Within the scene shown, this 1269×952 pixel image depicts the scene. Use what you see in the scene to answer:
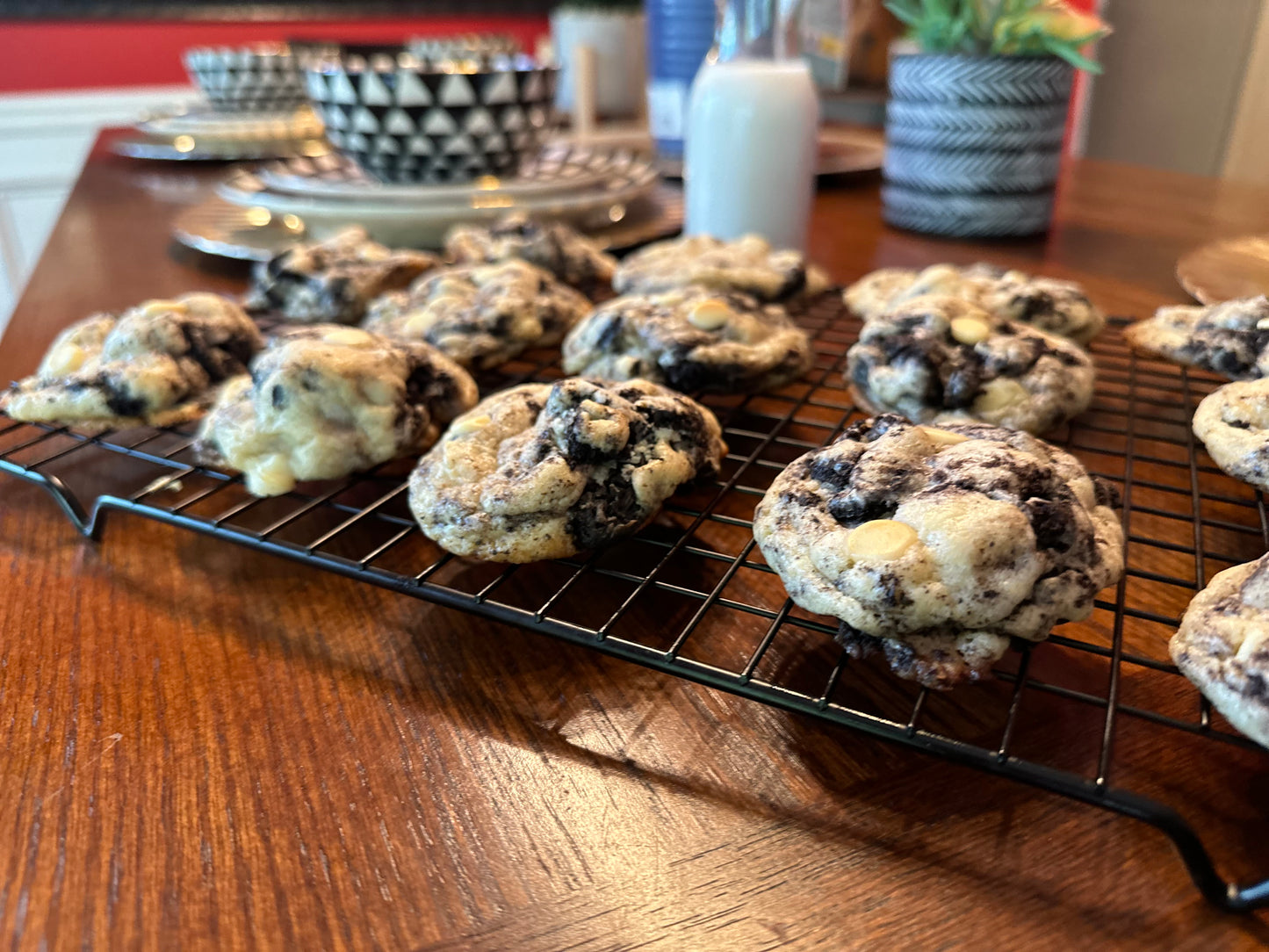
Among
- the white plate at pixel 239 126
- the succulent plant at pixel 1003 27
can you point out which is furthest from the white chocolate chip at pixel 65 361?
the white plate at pixel 239 126

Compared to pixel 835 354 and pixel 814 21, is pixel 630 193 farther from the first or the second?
pixel 835 354

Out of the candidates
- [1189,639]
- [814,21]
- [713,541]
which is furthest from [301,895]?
[814,21]

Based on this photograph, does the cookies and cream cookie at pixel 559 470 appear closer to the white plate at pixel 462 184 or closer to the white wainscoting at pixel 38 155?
the white plate at pixel 462 184

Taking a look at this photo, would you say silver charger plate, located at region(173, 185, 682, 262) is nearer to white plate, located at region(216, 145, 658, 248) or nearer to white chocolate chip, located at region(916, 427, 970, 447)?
white plate, located at region(216, 145, 658, 248)

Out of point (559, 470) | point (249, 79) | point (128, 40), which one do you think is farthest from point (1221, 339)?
point (128, 40)

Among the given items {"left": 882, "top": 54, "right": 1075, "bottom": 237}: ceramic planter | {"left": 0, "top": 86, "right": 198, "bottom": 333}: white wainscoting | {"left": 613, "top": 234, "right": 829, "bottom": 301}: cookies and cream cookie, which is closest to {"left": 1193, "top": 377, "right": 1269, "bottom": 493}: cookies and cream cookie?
{"left": 613, "top": 234, "right": 829, "bottom": 301}: cookies and cream cookie

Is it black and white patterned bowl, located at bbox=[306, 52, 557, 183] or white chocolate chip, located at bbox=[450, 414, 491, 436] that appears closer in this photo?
white chocolate chip, located at bbox=[450, 414, 491, 436]
